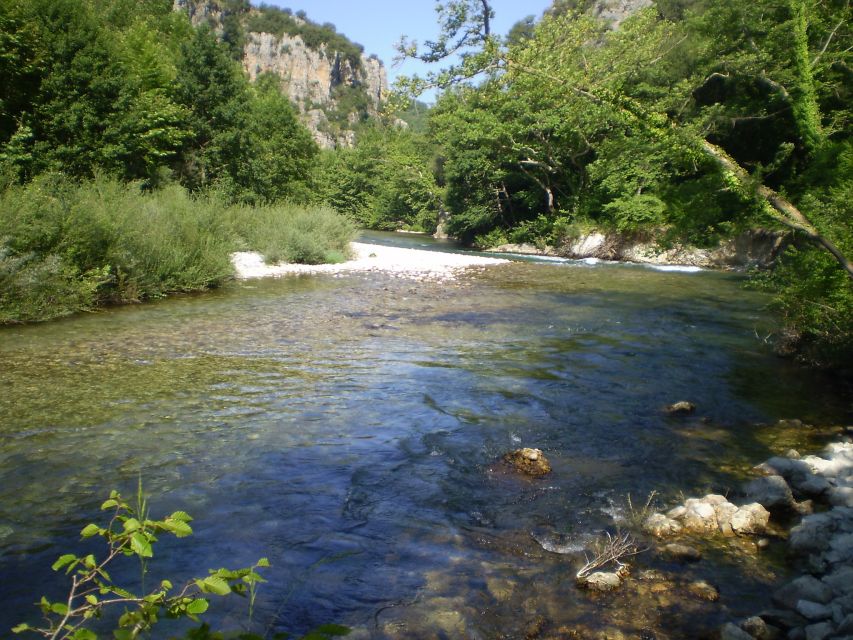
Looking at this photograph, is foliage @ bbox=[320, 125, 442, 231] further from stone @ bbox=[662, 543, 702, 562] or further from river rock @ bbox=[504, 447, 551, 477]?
stone @ bbox=[662, 543, 702, 562]

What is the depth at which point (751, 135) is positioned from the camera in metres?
27.3

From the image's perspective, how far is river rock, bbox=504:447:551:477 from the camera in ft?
18.3

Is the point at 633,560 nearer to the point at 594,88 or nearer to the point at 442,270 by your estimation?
the point at 594,88

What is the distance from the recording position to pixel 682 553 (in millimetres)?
4191

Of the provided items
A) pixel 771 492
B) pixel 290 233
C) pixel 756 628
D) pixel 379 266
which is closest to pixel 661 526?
pixel 771 492

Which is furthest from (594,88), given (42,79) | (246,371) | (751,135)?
(751,135)

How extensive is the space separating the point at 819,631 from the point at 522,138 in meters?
34.1

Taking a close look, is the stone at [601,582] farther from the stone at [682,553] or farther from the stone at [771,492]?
the stone at [771,492]

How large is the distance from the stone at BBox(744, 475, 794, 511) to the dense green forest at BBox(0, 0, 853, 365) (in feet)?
8.18

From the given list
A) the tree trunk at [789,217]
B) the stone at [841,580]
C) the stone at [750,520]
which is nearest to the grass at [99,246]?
the tree trunk at [789,217]

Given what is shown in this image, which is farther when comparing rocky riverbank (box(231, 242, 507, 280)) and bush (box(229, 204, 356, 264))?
bush (box(229, 204, 356, 264))

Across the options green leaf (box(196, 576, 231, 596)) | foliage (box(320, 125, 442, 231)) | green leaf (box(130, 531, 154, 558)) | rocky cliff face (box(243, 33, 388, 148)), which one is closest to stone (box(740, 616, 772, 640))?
green leaf (box(196, 576, 231, 596))

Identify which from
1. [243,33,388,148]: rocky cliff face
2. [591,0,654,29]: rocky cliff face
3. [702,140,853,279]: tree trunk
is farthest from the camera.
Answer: [243,33,388,148]: rocky cliff face

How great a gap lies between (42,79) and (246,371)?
688 inches
